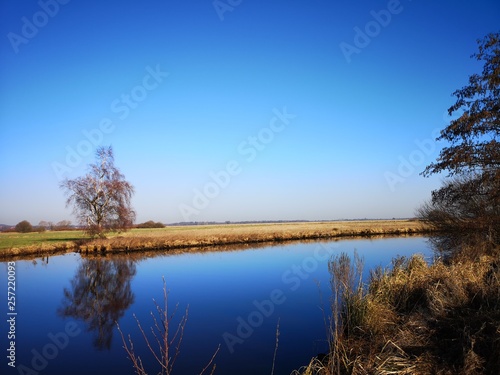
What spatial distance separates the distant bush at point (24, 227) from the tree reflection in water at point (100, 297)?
160ft

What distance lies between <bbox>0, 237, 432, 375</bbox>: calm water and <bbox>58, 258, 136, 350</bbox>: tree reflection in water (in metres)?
0.04

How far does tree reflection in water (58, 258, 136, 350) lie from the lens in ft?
33.0

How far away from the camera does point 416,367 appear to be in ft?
14.0

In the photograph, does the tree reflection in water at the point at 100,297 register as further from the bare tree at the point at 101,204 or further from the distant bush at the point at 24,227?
the distant bush at the point at 24,227


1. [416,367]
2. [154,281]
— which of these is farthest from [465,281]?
[154,281]

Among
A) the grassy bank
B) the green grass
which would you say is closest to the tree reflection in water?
the grassy bank

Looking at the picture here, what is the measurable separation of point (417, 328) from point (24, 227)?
71.1 m

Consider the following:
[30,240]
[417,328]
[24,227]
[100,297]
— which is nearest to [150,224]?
[24,227]

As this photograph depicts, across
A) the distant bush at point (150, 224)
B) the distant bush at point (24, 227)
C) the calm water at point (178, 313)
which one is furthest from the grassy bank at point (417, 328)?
the distant bush at point (150, 224)

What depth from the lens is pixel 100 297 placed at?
1380cm

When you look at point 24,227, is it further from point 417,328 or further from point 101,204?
point 417,328

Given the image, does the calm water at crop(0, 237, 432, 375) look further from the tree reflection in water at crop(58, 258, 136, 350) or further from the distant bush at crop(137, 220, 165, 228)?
the distant bush at crop(137, 220, 165, 228)

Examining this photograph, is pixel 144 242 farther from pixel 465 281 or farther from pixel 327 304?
pixel 465 281

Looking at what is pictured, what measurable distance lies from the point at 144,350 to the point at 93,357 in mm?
1178
